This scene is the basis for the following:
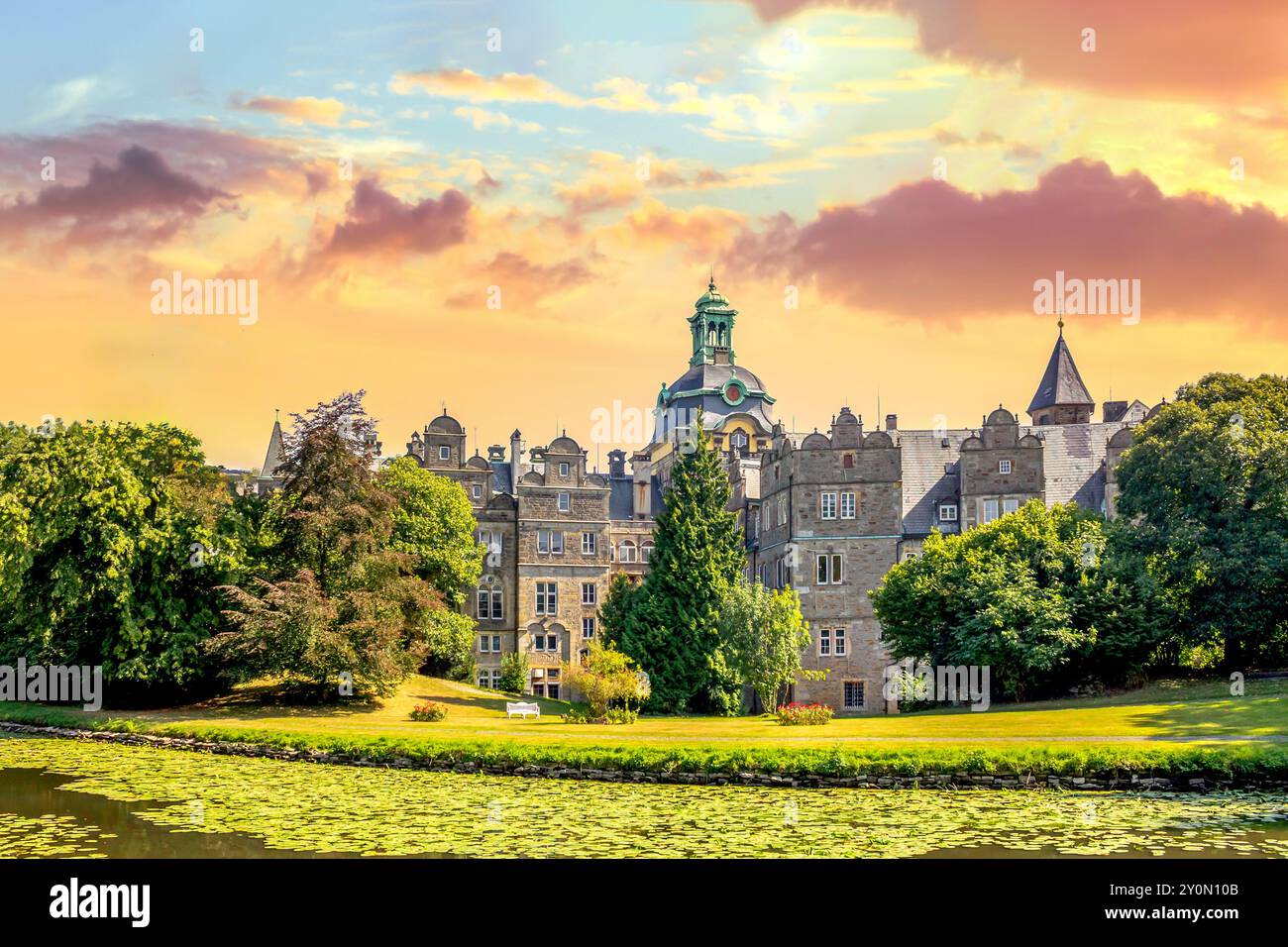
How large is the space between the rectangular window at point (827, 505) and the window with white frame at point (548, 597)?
747 inches

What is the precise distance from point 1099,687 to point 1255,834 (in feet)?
94.2

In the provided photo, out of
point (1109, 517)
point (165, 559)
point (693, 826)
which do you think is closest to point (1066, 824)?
point (693, 826)

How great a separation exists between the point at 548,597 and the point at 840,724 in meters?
33.3

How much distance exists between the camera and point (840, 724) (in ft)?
158

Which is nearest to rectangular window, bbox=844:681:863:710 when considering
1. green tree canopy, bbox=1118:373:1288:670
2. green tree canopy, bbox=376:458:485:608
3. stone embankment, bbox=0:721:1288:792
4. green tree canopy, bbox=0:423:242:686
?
green tree canopy, bbox=1118:373:1288:670

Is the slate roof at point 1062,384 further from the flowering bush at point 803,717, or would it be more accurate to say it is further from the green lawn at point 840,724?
the flowering bush at point 803,717

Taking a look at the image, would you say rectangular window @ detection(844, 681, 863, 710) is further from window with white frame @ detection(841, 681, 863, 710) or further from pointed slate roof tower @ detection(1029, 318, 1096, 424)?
pointed slate roof tower @ detection(1029, 318, 1096, 424)

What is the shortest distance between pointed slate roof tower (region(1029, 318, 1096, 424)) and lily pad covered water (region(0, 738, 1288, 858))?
62469mm

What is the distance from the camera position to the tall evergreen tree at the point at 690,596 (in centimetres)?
6241

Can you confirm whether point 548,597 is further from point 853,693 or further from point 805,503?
point 853,693

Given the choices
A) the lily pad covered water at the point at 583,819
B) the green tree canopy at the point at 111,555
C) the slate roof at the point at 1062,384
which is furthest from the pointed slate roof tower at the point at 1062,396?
the lily pad covered water at the point at 583,819

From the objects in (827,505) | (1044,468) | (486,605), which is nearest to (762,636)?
(827,505)

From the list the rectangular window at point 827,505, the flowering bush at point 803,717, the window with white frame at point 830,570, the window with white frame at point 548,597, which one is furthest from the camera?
the window with white frame at point 548,597
